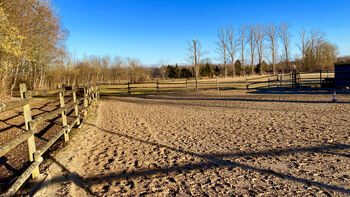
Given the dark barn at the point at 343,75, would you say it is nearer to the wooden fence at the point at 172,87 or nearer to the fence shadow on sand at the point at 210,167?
the wooden fence at the point at 172,87

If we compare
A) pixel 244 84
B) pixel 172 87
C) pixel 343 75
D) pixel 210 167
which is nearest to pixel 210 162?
pixel 210 167

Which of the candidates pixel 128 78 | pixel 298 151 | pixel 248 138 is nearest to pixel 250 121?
pixel 248 138

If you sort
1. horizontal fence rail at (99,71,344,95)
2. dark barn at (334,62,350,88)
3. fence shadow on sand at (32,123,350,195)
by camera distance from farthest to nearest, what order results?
horizontal fence rail at (99,71,344,95), dark barn at (334,62,350,88), fence shadow on sand at (32,123,350,195)

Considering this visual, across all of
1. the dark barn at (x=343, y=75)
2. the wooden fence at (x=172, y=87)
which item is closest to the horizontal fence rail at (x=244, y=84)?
the wooden fence at (x=172, y=87)

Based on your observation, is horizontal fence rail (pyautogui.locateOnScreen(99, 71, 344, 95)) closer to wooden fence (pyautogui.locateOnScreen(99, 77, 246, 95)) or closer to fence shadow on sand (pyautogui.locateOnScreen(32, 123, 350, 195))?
wooden fence (pyautogui.locateOnScreen(99, 77, 246, 95))

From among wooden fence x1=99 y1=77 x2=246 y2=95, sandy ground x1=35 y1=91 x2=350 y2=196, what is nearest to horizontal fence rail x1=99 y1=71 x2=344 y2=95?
wooden fence x1=99 y1=77 x2=246 y2=95

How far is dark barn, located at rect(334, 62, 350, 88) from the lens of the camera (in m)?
15.7

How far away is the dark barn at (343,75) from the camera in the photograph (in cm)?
1574

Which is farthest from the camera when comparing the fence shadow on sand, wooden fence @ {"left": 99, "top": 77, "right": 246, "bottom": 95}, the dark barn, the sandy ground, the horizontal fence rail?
wooden fence @ {"left": 99, "top": 77, "right": 246, "bottom": 95}

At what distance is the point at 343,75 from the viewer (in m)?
16.1

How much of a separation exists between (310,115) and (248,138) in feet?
12.6

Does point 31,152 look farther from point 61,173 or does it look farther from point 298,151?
point 298,151

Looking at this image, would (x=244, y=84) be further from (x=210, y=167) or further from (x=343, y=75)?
(x=210, y=167)

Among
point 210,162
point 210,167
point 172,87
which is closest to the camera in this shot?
point 210,167
